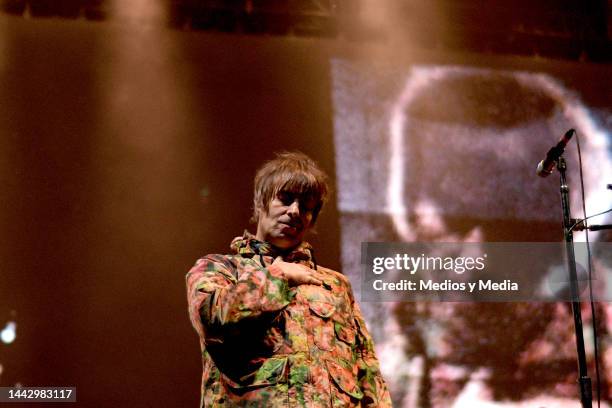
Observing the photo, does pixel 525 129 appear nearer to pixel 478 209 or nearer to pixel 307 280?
pixel 478 209

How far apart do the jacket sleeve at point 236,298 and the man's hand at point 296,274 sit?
31mm

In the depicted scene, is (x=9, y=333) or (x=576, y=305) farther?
(x=9, y=333)

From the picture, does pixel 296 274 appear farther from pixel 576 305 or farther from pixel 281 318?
pixel 576 305

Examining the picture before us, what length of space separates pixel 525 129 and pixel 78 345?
2623 mm

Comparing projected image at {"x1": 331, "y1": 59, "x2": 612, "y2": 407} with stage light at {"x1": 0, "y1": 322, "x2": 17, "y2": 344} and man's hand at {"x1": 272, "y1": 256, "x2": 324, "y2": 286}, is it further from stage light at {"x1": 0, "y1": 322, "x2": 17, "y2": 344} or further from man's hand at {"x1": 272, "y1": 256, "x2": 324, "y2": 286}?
man's hand at {"x1": 272, "y1": 256, "x2": 324, "y2": 286}

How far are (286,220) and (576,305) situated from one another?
1177mm

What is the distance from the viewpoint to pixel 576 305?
92.8 inches

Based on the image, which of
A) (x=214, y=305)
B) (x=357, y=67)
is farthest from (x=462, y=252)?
(x=214, y=305)

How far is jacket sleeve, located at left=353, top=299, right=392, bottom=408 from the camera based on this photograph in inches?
70.5

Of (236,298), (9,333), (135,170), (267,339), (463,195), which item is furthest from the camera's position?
(463,195)

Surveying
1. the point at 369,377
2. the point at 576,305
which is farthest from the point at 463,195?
the point at 369,377

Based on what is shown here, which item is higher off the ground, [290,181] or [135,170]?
[135,170]

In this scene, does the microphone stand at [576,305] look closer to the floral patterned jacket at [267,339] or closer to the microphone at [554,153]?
the microphone at [554,153]

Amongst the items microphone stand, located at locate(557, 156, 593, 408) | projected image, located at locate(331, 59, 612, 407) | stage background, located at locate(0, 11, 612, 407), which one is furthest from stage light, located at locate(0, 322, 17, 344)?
microphone stand, located at locate(557, 156, 593, 408)
